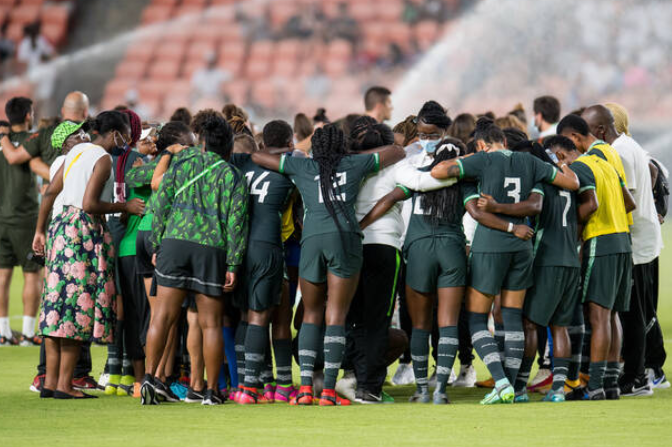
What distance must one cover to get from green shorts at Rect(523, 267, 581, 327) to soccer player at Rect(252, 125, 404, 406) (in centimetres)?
114

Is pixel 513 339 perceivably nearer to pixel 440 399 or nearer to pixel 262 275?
pixel 440 399

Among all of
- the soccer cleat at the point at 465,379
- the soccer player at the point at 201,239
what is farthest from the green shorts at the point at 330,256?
the soccer cleat at the point at 465,379

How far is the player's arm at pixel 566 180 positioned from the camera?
7.04 meters

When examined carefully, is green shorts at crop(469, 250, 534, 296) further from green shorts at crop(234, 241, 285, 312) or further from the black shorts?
the black shorts

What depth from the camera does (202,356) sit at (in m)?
7.30

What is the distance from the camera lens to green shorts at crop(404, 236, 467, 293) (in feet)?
22.9

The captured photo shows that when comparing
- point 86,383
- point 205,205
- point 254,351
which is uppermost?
point 205,205

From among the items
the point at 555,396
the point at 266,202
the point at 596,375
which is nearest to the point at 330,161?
the point at 266,202

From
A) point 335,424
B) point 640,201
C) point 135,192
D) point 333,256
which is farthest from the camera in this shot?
point 640,201

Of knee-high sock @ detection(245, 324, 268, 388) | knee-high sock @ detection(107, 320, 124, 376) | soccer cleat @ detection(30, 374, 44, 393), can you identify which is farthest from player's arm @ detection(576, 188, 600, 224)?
soccer cleat @ detection(30, 374, 44, 393)

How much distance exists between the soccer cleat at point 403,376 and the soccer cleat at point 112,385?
2.12 metres

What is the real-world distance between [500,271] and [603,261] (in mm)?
793

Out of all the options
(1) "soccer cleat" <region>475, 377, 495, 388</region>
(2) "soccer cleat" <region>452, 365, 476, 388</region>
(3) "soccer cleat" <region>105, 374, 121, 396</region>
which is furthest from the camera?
(2) "soccer cleat" <region>452, 365, 476, 388</region>

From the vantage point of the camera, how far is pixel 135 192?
7.52 meters
